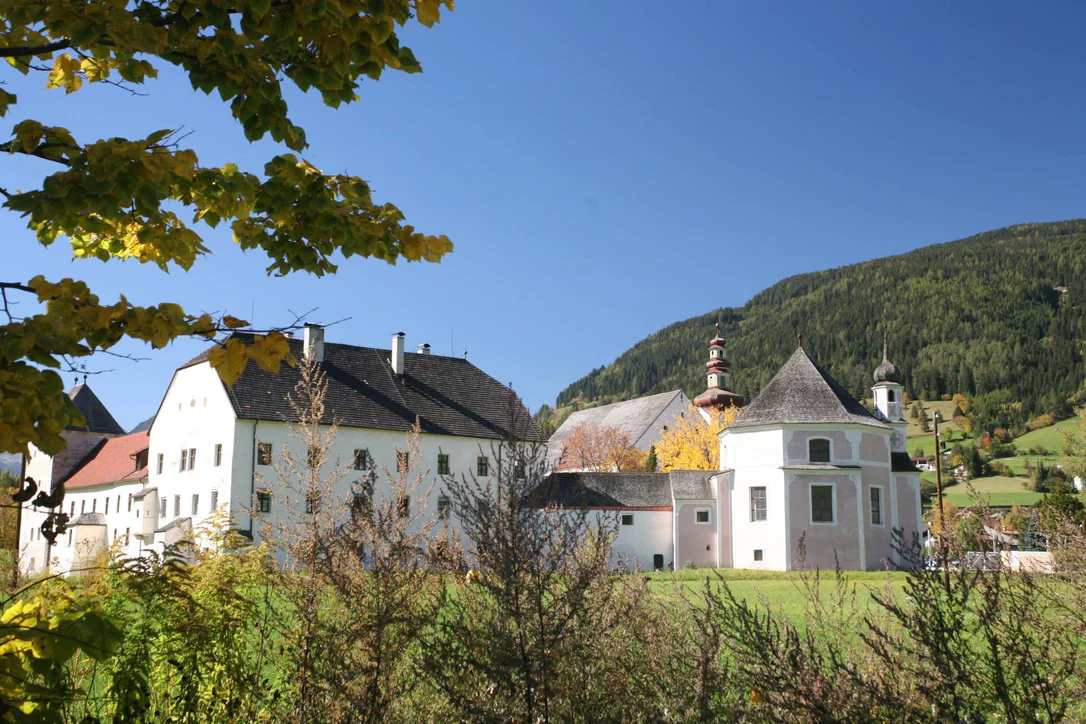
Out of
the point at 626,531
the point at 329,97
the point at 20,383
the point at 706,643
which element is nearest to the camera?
the point at 20,383

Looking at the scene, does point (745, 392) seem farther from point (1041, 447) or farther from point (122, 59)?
point (122, 59)

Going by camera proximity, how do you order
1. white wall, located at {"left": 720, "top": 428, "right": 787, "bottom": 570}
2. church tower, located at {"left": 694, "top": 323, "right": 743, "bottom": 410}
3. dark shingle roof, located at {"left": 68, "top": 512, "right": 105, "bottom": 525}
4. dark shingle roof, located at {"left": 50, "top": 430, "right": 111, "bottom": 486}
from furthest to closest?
church tower, located at {"left": 694, "top": 323, "right": 743, "bottom": 410} < dark shingle roof, located at {"left": 50, "top": 430, "right": 111, "bottom": 486} < dark shingle roof, located at {"left": 68, "top": 512, "right": 105, "bottom": 525} < white wall, located at {"left": 720, "top": 428, "right": 787, "bottom": 570}

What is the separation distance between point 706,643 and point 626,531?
129 feet

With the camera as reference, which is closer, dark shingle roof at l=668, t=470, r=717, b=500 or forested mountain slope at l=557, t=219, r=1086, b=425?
dark shingle roof at l=668, t=470, r=717, b=500

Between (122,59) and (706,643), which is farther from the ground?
(122,59)

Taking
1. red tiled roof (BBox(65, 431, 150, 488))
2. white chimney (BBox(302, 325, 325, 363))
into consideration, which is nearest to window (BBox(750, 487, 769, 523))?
white chimney (BBox(302, 325, 325, 363))

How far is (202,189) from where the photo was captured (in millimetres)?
4438

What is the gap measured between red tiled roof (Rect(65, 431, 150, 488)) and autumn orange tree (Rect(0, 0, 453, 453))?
1824 inches

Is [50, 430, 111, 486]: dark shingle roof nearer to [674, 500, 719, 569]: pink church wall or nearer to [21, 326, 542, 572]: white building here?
[21, 326, 542, 572]: white building

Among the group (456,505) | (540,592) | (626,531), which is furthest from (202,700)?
(626,531)

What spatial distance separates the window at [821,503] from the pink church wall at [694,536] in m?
5.31

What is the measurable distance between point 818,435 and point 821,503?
308 centimetres

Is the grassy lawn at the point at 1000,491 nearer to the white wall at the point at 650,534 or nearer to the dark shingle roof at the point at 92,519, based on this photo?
the white wall at the point at 650,534

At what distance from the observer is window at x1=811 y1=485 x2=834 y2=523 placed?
1543 inches
